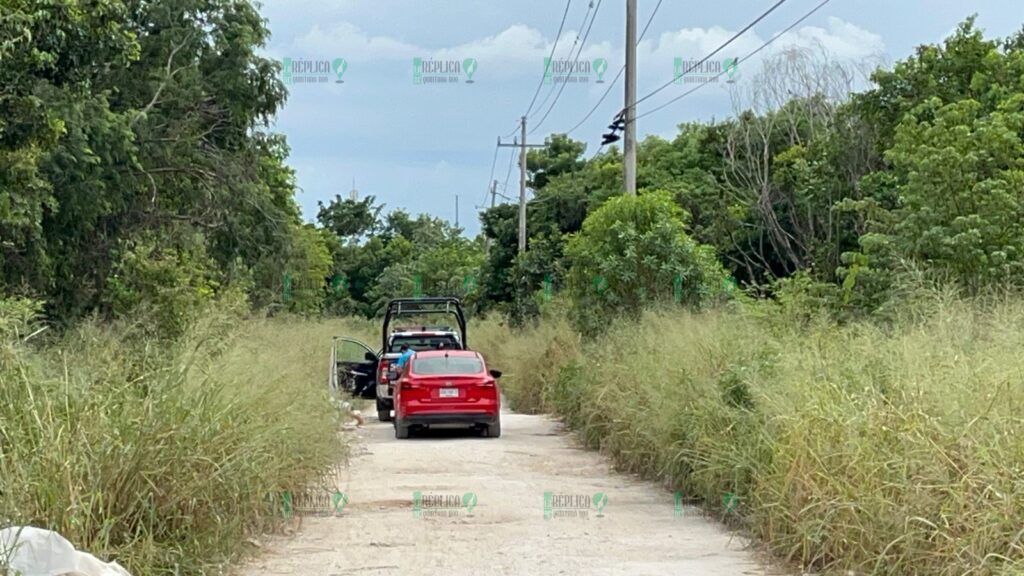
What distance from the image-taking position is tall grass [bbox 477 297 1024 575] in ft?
22.5

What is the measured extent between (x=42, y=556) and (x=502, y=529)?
5.03 meters

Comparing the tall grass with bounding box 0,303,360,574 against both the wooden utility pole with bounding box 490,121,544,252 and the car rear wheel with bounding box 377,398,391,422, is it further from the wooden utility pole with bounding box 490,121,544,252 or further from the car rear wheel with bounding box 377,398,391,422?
the wooden utility pole with bounding box 490,121,544,252

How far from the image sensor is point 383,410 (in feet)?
81.0

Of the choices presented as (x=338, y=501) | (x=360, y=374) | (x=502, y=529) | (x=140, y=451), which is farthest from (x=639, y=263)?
(x=140, y=451)

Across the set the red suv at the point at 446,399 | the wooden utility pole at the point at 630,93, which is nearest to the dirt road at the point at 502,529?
the red suv at the point at 446,399

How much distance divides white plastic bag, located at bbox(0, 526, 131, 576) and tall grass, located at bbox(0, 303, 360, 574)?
0.41 metres

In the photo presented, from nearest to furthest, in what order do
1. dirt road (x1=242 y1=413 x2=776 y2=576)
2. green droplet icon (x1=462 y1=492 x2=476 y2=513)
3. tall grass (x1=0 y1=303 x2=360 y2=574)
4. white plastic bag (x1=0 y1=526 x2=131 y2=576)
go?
white plastic bag (x1=0 y1=526 x2=131 y2=576)
tall grass (x1=0 y1=303 x2=360 y2=574)
dirt road (x1=242 y1=413 x2=776 y2=576)
green droplet icon (x1=462 y1=492 x2=476 y2=513)

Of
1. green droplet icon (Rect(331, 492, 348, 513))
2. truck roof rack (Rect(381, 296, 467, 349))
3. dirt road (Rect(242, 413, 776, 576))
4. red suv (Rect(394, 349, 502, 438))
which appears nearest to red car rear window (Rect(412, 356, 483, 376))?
red suv (Rect(394, 349, 502, 438))

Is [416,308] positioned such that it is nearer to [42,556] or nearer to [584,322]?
[584,322]

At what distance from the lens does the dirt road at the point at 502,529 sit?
8828 millimetres

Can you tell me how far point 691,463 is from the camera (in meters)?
12.1

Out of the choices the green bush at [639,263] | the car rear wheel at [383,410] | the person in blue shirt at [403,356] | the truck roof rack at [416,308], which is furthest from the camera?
the truck roof rack at [416,308]

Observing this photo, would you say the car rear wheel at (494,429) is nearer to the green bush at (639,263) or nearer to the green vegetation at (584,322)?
the green vegetation at (584,322)

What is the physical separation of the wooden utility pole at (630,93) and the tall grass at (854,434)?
7717 mm
